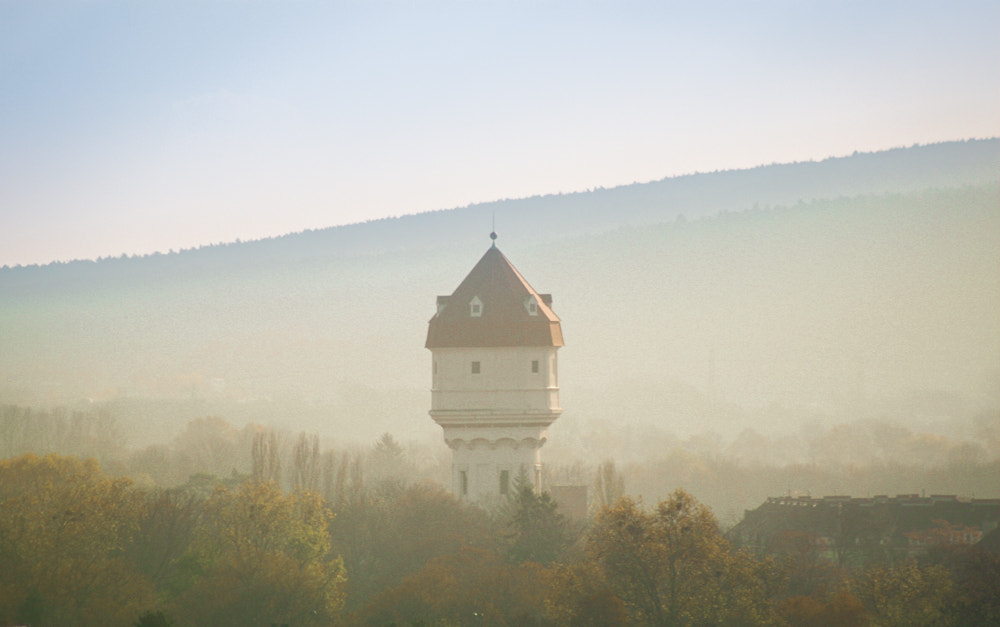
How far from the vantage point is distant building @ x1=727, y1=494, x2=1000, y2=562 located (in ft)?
191

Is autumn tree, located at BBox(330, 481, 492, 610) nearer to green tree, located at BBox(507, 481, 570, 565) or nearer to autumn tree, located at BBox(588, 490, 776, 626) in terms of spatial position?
green tree, located at BBox(507, 481, 570, 565)

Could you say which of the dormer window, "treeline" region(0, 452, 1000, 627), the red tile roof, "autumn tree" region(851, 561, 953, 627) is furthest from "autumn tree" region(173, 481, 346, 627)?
"autumn tree" region(851, 561, 953, 627)

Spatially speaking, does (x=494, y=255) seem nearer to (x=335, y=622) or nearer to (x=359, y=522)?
(x=359, y=522)

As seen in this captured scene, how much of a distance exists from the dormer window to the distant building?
12287mm

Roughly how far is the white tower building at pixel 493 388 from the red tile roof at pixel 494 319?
4cm

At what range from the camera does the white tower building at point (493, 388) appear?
52.2 metres

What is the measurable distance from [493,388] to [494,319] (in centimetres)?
268

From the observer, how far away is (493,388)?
5219 centimetres

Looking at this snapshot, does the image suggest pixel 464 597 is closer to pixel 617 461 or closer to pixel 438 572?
pixel 438 572

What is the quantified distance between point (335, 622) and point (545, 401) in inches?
515

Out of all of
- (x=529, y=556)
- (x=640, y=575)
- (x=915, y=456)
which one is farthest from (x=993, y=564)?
(x=915, y=456)

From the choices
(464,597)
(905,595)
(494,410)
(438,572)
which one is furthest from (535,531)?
(905,595)

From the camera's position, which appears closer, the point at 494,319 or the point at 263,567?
the point at 263,567

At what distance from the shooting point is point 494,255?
55219mm
